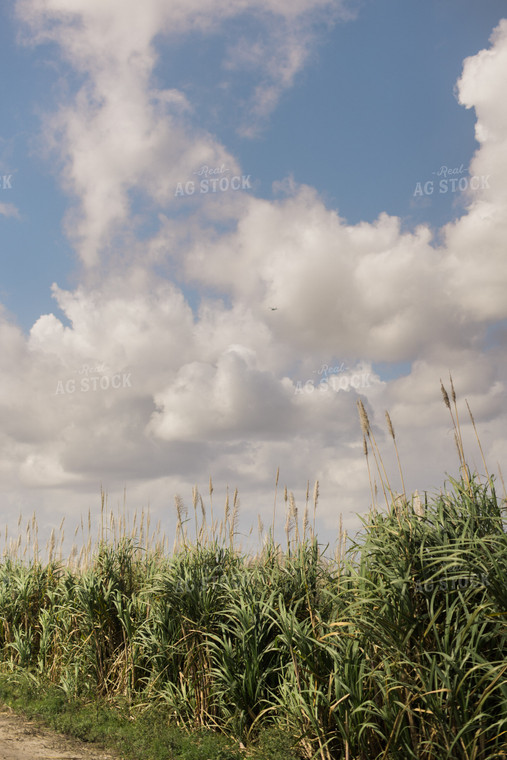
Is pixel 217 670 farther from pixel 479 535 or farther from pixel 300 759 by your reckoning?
pixel 479 535

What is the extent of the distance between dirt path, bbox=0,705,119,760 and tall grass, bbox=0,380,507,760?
0.96 meters

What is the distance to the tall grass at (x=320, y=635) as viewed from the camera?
15.2ft

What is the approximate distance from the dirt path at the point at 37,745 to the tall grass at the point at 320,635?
0.96 m

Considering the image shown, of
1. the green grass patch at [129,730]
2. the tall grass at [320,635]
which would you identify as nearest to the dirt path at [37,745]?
the green grass patch at [129,730]

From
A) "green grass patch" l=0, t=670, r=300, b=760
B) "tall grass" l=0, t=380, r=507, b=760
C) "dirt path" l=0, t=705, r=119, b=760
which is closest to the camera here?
"tall grass" l=0, t=380, r=507, b=760

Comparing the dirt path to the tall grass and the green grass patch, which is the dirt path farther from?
the tall grass

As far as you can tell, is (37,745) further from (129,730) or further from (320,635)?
(320,635)

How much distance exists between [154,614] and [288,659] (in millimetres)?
2052

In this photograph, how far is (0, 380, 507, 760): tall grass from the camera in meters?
4.62

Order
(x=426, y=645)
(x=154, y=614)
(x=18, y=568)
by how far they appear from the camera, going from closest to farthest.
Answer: (x=426, y=645)
(x=154, y=614)
(x=18, y=568)

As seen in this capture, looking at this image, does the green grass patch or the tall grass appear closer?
the tall grass

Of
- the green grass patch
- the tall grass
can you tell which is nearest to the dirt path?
the green grass patch

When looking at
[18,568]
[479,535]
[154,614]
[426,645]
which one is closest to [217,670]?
[154,614]

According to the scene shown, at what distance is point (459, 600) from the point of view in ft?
16.3
